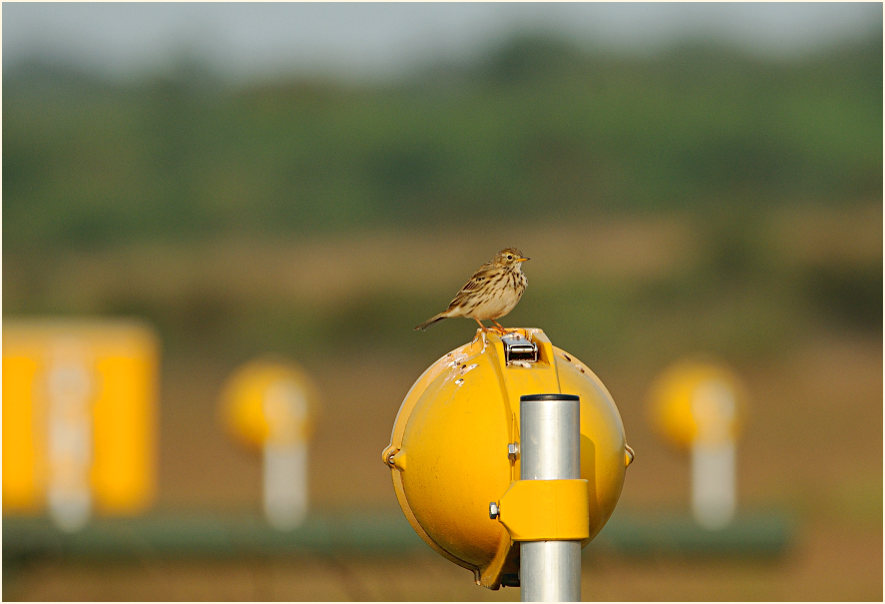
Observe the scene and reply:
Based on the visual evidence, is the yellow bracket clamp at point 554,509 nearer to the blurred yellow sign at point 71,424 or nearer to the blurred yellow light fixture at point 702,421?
the blurred yellow light fixture at point 702,421

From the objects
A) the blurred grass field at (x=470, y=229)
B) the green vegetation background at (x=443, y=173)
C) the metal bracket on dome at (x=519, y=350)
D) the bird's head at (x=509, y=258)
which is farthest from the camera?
the green vegetation background at (x=443, y=173)

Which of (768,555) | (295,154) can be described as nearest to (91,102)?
(295,154)

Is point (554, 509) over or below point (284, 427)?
below

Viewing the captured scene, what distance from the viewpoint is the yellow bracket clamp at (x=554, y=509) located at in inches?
122

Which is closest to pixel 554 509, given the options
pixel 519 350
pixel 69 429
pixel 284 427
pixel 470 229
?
pixel 519 350

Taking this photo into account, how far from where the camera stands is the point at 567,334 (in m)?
26.3

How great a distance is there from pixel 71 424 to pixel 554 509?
908 cm

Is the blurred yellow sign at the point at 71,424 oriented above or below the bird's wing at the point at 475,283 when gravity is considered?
above

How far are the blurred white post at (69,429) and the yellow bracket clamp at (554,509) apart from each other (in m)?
8.87

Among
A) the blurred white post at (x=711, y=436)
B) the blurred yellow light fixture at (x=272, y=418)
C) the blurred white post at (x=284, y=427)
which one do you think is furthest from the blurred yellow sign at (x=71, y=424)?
the blurred white post at (x=711, y=436)

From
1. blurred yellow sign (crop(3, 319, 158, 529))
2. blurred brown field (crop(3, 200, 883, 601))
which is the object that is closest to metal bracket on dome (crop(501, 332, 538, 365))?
blurred yellow sign (crop(3, 319, 158, 529))

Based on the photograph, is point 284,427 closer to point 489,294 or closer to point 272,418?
point 272,418

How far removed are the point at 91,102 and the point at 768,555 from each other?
28.0 meters

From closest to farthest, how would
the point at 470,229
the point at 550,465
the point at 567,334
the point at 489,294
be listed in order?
the point at 550,465 < the point at 489,294 < the point at 567,334 < the point at 470,229
